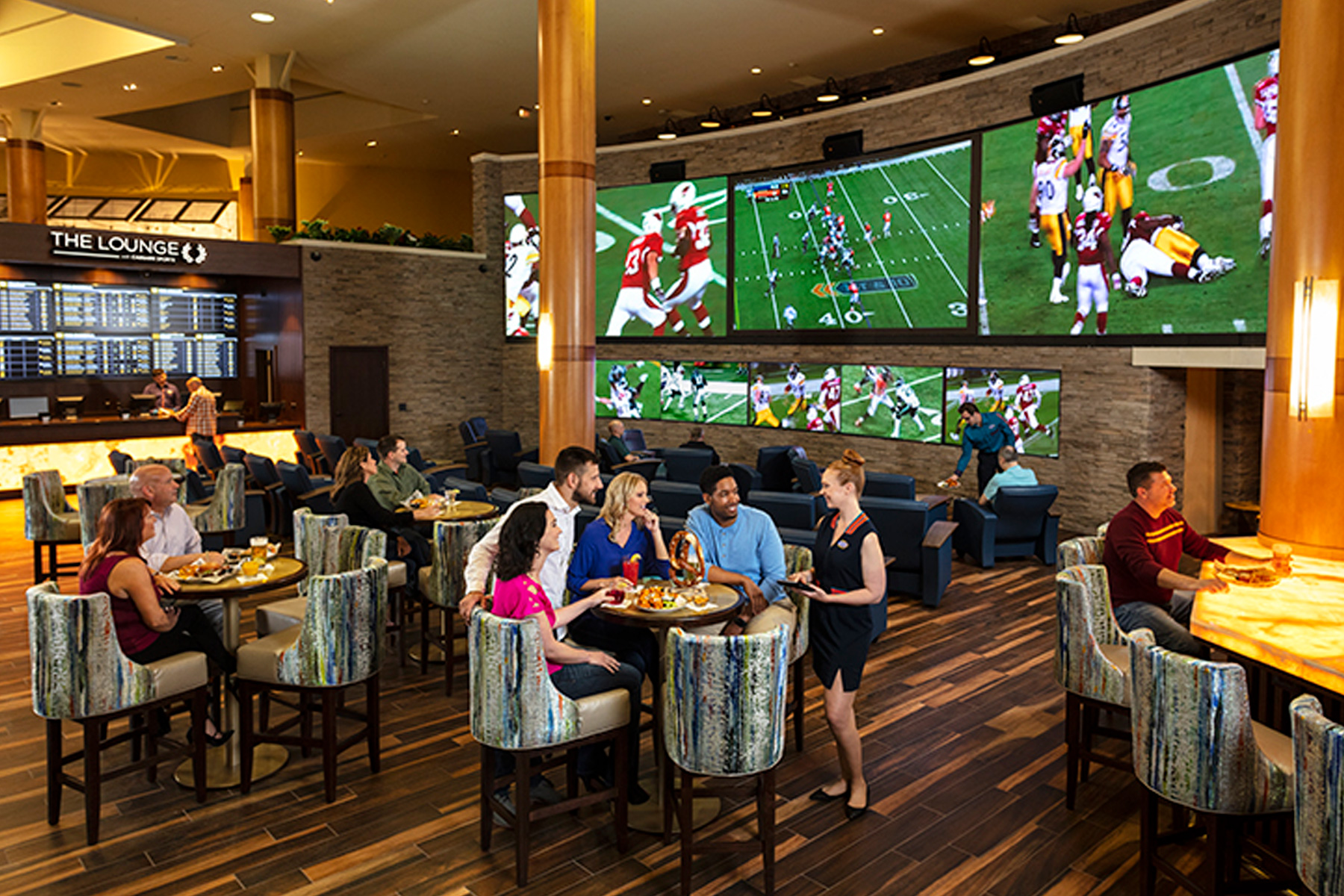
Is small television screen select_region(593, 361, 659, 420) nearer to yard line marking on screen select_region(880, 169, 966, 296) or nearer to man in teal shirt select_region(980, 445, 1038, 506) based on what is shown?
yard line marking on screen select_region(880, 169, 966, 296)

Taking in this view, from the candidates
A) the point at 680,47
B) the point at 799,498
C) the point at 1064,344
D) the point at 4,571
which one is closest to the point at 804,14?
the point at 680,47

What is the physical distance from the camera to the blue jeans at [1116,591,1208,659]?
13.6 ft

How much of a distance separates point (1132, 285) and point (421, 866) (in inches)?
358

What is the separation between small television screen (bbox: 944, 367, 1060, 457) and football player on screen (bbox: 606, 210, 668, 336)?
5845mm

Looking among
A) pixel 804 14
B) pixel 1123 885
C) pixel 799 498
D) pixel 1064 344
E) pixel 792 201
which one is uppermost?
pixel 804 14

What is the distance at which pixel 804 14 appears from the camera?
470 inches

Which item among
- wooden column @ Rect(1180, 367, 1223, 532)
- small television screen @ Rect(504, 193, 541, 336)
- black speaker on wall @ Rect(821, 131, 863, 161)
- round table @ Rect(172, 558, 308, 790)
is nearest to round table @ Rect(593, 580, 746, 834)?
round table @ Rect(172, 558, 308, 790)

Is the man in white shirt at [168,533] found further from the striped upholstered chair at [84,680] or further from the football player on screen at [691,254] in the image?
the football player on screen at [691,254]

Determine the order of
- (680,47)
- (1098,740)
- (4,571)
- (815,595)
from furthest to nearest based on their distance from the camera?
(680,47), (4,571), (1098,740), (815,595)

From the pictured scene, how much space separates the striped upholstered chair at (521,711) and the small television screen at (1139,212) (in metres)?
7.62

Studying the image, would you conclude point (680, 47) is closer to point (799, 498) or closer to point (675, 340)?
point (675, 340)

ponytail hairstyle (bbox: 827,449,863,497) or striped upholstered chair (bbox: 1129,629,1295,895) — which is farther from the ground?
ponytail hairstyle (bbox: 827,449,863,497)

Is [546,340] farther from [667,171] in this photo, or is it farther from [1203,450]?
[667,171]

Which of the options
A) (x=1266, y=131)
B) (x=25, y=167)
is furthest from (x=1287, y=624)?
(x=25, y=167)
